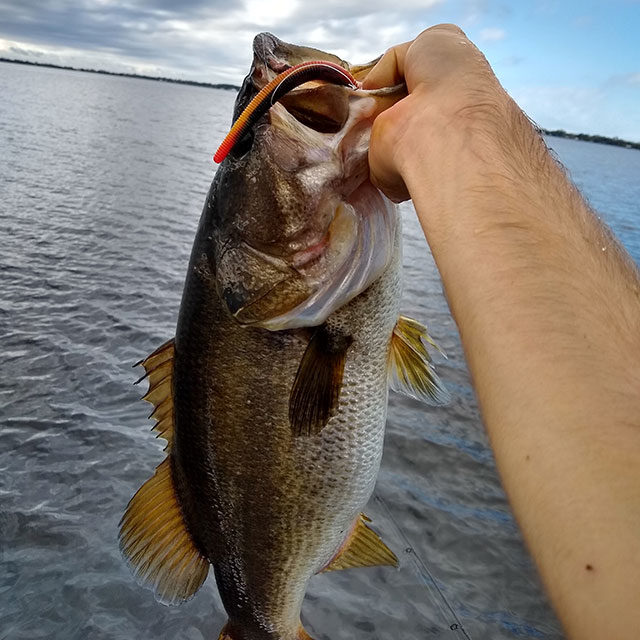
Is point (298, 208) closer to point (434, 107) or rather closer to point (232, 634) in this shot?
point (434, 107)

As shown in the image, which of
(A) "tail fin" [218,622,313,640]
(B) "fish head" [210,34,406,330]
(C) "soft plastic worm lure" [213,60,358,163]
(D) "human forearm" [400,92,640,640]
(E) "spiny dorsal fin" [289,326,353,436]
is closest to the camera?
(D) "human forearm" [400,92,640,640]

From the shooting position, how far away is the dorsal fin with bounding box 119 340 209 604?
2.41 m

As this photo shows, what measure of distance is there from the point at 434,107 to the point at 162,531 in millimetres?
1946

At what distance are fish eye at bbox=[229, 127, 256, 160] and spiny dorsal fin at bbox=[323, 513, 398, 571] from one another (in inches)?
63.7

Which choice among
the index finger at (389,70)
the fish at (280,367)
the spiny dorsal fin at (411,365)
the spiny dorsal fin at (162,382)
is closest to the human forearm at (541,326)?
the index finger at (389,70)

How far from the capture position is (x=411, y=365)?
243cm

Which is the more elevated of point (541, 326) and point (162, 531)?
point (541, 326)

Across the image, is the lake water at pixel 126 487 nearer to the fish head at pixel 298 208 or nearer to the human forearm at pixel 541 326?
the fish head at pixel 298 208

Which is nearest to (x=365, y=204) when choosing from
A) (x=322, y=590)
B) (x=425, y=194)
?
(x=425, y=194)

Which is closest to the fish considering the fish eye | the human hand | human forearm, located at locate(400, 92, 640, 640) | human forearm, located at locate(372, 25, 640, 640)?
the fish eye

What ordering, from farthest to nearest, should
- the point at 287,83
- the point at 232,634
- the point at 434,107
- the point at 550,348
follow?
the point at 232,634 → the point at 287,83 → the point at 434,107 → the point at 550,348

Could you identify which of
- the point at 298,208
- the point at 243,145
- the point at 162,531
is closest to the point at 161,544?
the point at 162,531

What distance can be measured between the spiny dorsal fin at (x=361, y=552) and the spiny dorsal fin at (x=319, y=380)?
2.37ft

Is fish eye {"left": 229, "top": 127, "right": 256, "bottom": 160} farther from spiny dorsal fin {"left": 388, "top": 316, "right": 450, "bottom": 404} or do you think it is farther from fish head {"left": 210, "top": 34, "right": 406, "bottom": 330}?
spiny dorsal fin {"left": 388, "top": 316, "right": 450, "bottom": 404}
